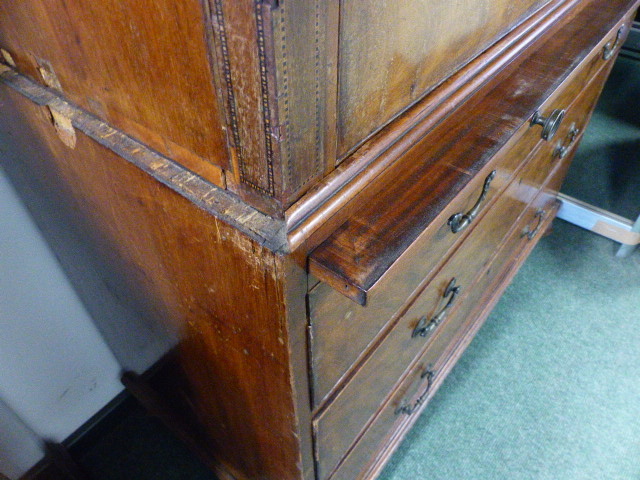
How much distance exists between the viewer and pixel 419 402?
1068mm

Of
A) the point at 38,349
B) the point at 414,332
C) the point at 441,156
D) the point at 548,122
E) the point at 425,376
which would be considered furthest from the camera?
the point at 425,376

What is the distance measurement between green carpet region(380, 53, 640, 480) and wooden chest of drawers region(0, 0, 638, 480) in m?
0.45

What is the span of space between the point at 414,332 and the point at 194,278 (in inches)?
15.5

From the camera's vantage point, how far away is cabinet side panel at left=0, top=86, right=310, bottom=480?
18.6 inches

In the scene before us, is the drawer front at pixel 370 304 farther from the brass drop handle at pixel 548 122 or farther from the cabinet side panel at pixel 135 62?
the cabinet side panel at pixel 135 62

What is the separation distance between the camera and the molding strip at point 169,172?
42 centimetres

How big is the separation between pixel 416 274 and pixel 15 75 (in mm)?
544

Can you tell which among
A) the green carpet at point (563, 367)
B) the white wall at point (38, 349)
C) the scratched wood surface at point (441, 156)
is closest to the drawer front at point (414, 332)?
the scratched wood surface at point (441, 156)

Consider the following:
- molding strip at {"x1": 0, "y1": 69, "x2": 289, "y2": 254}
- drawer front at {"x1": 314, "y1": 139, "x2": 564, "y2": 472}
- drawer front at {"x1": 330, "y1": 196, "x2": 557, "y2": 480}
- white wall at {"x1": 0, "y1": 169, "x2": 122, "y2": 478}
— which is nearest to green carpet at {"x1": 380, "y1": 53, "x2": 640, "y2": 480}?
drawer front at {"x1": 330, "y1": 196, "x2": 557, "y2": 480}

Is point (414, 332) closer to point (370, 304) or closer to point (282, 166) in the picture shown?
point (370, 304)

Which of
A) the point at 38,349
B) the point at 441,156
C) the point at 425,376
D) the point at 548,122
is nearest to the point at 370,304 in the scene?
the point at 441,156

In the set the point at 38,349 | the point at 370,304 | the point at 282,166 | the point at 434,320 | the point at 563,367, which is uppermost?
the point at 282,166

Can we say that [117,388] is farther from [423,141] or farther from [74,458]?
[423,141]

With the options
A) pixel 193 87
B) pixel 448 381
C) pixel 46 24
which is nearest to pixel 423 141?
pixel 193 87
